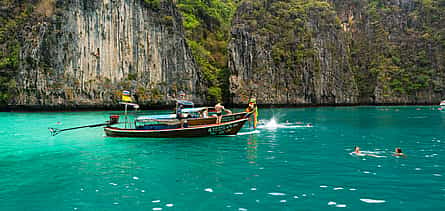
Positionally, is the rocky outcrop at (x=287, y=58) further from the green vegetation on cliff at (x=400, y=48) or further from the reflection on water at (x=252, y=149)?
the reflection on water at (x=252, y=149)

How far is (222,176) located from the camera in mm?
13797

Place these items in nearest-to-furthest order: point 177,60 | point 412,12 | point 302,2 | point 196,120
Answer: point 196,120
point 177,60
point 302,2
point 412,12

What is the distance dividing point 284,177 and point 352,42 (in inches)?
5014

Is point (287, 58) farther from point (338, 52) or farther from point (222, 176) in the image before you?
point (222, 176)

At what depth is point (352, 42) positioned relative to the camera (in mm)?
128750

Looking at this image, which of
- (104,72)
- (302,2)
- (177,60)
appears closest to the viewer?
(104,72)

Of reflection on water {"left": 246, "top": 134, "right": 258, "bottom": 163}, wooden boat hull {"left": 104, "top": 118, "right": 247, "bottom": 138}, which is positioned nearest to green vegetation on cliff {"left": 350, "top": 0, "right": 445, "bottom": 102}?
wooden boat hull {"left": 104, "top": 118, "right": 247, "bottom": 138}

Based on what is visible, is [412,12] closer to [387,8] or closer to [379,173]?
[387,8]

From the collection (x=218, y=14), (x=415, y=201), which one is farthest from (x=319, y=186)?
(x=218, y=14)

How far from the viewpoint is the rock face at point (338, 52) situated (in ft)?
327

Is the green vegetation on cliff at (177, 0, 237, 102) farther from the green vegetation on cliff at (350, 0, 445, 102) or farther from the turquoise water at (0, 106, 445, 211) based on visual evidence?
the turquoise water at (0, 106, 445, 211)

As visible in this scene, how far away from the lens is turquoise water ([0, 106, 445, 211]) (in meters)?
10.5

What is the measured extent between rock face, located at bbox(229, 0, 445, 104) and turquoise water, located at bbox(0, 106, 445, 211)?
2913 inches

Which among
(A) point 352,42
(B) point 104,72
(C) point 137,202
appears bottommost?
(C) point 137,202
